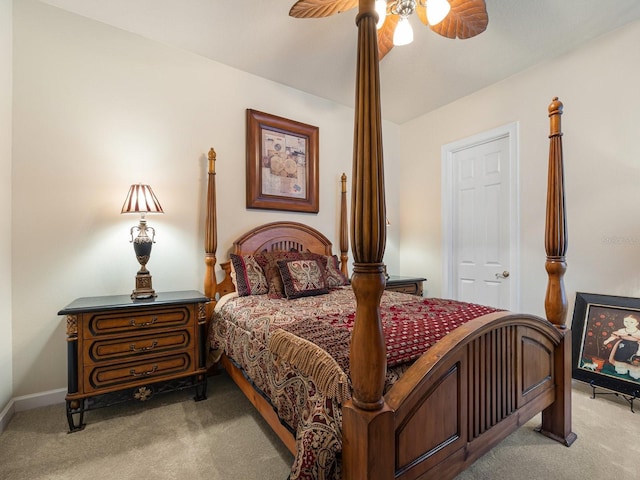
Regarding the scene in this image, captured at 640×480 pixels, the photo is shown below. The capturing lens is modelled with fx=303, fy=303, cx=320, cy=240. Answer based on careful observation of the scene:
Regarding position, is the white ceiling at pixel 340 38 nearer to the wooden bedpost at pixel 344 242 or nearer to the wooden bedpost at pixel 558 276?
the wooden bedpost at pixel 558 276

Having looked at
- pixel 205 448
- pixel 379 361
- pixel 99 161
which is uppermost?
pixel 99 161

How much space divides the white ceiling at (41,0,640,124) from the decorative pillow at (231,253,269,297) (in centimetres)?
186

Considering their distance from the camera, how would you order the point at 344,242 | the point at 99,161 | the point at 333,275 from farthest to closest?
1. the point at 344,242
2. the point at 333,275
3. the point at 99,161

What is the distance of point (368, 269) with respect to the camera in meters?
0.88

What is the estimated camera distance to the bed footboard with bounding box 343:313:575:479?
0.95 meters

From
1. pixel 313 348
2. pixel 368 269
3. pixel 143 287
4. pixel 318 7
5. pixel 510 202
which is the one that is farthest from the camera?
pixel 510 202

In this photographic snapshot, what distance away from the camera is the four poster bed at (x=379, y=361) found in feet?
2.95

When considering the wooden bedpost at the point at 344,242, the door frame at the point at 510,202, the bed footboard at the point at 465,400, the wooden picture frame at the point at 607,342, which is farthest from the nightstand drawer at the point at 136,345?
the wooden picture frame at the point at 607,342

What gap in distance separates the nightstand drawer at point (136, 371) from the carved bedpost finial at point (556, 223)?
95.4 inches

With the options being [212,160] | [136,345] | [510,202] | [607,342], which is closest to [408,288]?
[510,202]

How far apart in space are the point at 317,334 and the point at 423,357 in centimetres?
48

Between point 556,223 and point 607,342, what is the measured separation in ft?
4.28

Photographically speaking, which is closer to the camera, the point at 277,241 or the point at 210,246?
the point at 210,246

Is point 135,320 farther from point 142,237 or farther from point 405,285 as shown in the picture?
point 405,285
